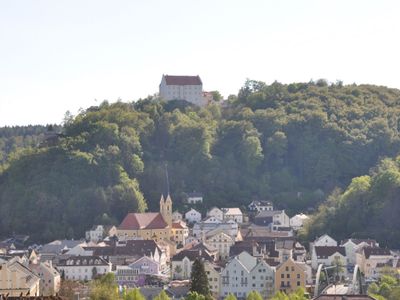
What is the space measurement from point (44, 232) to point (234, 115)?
3777 cm

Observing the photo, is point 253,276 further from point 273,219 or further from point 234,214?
point 234,214

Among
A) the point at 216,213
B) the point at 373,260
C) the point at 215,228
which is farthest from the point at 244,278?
the point at 216,213

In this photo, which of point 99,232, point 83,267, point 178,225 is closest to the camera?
point 83,267

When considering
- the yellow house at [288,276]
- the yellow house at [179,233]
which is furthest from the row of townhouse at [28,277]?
the yellow house at [179,233]

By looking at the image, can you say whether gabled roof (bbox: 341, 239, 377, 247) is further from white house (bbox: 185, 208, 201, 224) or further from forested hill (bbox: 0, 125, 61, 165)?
forested hill (bbox: 0, 125, 61, 165)

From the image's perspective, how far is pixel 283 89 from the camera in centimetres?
14150

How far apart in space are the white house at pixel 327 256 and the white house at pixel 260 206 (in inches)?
1033

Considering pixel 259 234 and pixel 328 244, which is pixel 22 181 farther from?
pixel 328 244

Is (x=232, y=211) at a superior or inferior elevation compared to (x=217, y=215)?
superior

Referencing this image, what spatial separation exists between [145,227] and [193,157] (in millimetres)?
22895

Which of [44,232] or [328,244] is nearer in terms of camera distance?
[328,244]

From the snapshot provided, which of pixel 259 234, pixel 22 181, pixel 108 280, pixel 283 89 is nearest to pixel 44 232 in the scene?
pixel 22 181

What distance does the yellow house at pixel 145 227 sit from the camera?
326ft

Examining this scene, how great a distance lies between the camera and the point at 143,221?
10156 centimetres
